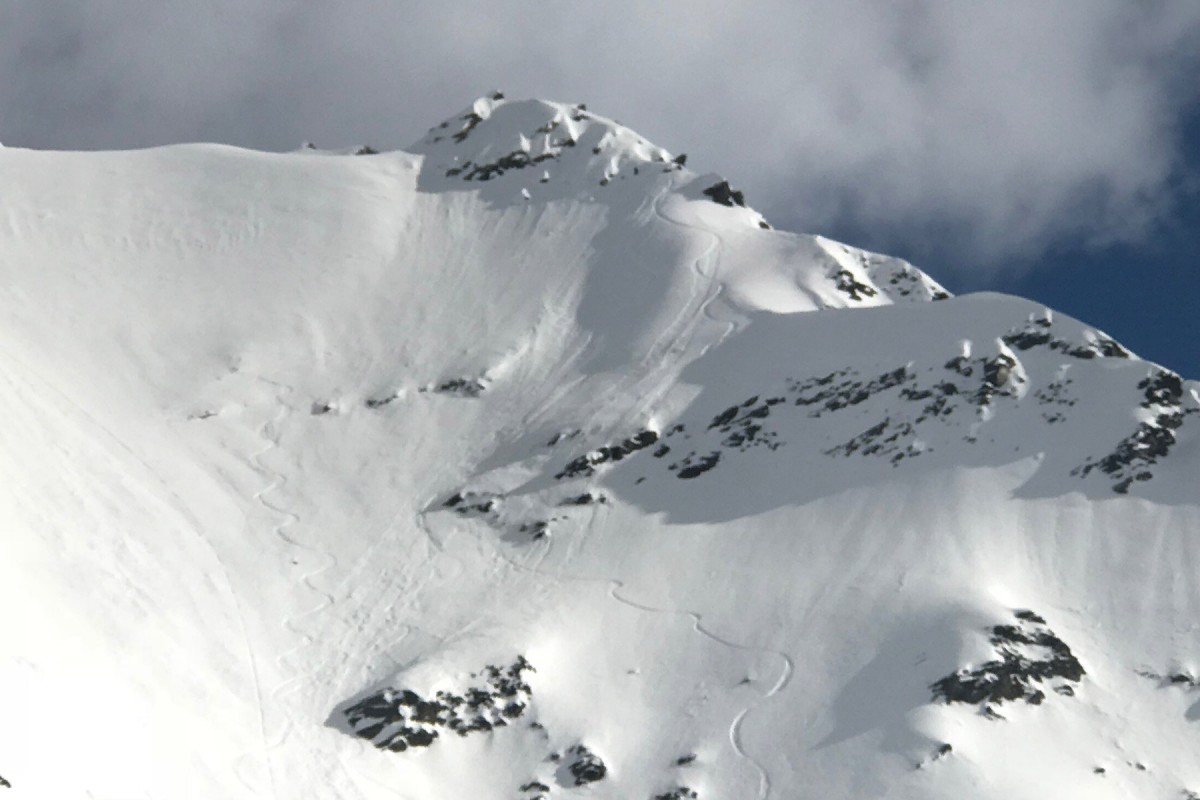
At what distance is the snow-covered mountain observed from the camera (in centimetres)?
7519

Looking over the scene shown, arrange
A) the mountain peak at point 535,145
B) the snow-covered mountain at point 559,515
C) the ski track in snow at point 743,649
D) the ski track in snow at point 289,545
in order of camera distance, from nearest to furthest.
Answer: the ski track in snow at point 743,649
the snow-covered mountain at point 559,515
the ski track in snow at point 289,545
the mountain peak at point 535,145

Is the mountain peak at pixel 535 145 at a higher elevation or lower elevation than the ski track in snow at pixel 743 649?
higher

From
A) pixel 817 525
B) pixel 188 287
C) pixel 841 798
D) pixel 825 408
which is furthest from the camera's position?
pixel 188 287

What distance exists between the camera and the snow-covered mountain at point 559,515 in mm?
75188

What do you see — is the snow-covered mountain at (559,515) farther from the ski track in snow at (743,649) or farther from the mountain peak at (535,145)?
the mountain peak at (535,145)

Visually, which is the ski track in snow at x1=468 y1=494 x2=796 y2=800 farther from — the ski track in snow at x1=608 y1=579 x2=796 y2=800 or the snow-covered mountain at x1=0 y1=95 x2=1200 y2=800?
→ the snow-covered mountain at x1=0 y1=95 x2=1200 y2=800

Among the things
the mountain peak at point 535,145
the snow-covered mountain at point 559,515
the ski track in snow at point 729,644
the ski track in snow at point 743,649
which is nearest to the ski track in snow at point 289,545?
the snow-covered mountain at point 559,515

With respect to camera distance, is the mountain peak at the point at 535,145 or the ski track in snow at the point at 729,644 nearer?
the ski track in snow at the point at 729,644

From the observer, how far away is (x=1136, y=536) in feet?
283

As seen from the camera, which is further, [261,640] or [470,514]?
[470,514]

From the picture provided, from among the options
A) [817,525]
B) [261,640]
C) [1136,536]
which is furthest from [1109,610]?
[261,640]

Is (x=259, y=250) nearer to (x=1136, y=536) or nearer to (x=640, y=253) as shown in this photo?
(x=640, y=253)

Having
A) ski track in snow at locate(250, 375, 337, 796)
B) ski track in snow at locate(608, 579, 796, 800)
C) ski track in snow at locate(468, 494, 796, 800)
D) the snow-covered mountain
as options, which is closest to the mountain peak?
the snow-covered mountain

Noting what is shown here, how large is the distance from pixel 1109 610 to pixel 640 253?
152 feet
